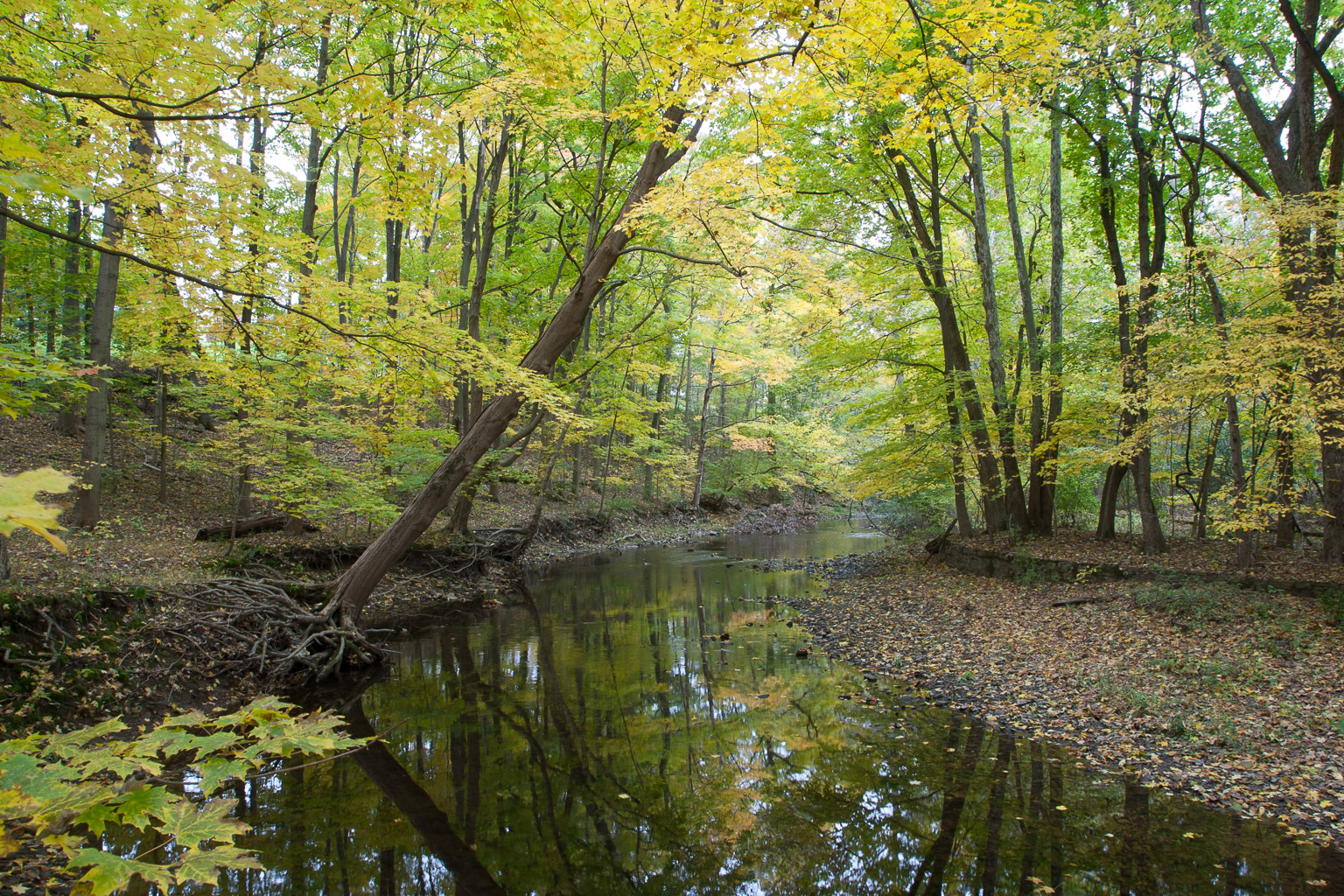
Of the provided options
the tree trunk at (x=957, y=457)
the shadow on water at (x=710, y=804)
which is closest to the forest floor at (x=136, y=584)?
the shadow on water at (x=710, y=804)

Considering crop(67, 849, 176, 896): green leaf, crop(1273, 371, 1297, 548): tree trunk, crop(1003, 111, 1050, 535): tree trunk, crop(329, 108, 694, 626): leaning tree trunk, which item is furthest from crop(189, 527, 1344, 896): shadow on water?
crop(1003, 111, 1050, 535): tree trunk

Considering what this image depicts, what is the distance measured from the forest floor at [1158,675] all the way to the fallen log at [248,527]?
369 inches

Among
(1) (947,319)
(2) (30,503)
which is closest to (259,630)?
(2) (30,503)

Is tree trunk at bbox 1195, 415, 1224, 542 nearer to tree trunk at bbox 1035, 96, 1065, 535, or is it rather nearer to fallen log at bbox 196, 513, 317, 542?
tree trunk at bbox 1035, 96, 1065, 535

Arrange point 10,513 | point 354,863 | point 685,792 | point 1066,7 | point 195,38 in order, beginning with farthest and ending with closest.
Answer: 1. point 1066,7
2. point 685,792
3. point 354,863
4. point 195,38
5. point 10,513

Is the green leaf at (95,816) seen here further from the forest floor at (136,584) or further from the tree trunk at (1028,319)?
the tree trunk at (1028,319)

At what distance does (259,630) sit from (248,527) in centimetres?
414

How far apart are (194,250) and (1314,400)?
10.6m

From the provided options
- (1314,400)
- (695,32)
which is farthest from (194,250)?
(1314,400)

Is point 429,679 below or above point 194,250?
below

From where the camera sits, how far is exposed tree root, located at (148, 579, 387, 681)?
7.30m

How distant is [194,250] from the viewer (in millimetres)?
4539

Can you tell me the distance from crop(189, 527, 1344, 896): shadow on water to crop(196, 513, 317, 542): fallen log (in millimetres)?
4942

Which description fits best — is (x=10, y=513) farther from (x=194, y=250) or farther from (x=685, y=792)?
(x=685, y=792)
